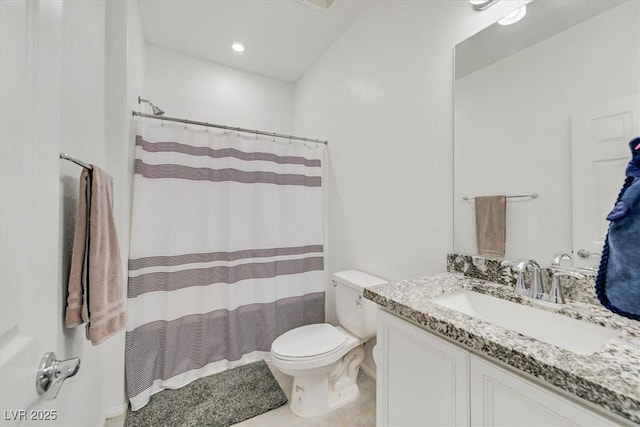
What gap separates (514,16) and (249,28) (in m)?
1.84

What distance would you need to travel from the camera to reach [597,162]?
892 mm

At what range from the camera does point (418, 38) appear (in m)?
1.50

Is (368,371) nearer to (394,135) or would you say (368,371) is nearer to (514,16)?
(394,135)

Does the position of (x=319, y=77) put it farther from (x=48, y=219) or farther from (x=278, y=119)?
(x=48, y=219)

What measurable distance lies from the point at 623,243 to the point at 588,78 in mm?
635

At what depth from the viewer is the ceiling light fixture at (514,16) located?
3.53 feet

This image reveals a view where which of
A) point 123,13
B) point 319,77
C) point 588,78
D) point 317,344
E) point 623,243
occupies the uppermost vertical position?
point 319,77

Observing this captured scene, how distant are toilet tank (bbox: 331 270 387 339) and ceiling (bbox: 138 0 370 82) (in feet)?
6.36

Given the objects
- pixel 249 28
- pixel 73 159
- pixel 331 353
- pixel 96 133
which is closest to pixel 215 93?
pixel 249 28

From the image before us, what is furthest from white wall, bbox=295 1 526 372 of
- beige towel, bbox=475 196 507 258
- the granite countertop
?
the granite countertop

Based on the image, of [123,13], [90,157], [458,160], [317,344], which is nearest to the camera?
[90,157]

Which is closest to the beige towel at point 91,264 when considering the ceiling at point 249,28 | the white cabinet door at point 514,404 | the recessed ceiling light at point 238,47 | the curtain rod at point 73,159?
the curtain rod at point 73,159

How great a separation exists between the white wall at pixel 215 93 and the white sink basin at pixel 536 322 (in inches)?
99.4

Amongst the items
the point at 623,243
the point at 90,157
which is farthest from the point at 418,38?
the point at 90,157
